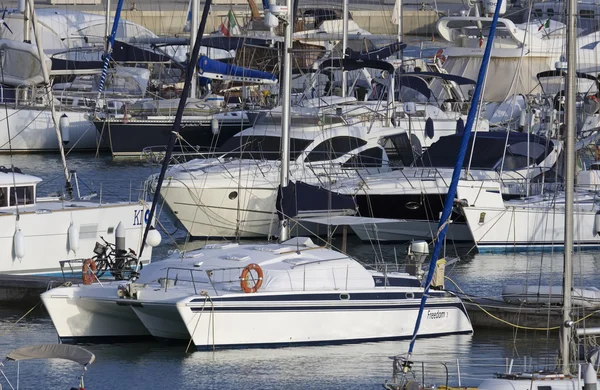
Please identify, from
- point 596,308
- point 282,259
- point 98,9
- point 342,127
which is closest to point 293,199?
point 282,259

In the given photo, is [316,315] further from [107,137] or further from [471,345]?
[107,137]

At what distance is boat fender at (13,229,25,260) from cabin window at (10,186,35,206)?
697 millimetres

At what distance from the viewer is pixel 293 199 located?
87.8 feet

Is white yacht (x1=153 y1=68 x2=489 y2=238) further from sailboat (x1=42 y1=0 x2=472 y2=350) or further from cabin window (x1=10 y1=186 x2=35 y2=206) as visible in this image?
sailboat (x1=42 y1=0 x2=472 y2=350)

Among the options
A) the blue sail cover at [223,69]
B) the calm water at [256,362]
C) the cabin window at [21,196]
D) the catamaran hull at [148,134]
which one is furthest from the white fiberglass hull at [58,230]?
the catamaran hull at [148,134]

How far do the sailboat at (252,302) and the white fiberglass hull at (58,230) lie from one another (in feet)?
16.4

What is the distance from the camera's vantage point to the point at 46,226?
2803cm

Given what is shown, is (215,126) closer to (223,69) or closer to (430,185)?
(223,69)

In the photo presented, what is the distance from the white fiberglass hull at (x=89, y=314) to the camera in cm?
2273

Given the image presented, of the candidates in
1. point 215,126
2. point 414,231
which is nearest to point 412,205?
point 414,231

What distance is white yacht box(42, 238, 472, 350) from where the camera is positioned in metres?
22.2

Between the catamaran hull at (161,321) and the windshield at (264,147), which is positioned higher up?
the windshield at (264,147)

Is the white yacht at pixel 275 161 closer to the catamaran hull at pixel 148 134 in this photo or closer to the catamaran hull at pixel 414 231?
the catamaran hull at pixel 414 231

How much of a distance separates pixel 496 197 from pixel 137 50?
25974mm
